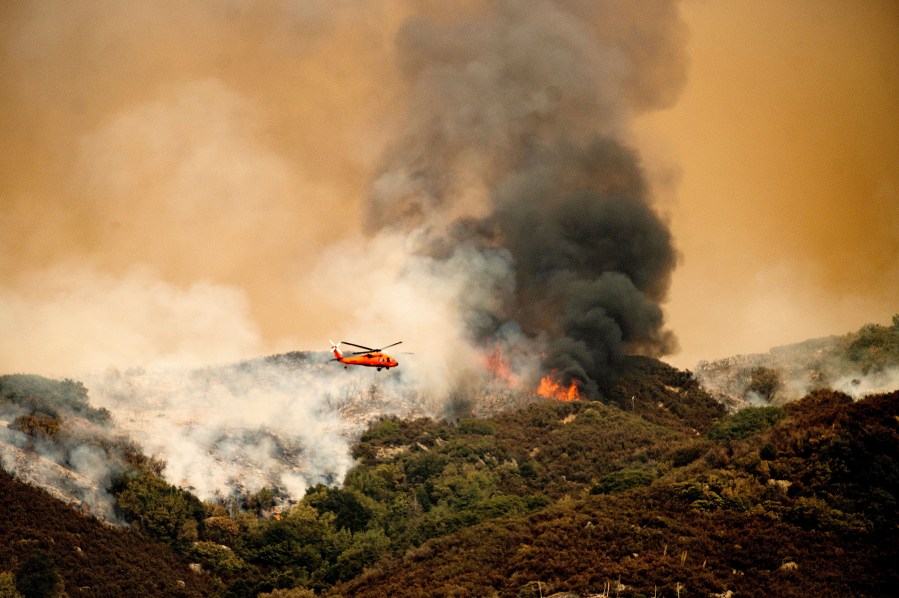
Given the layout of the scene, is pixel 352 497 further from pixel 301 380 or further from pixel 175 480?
pixel 301 380

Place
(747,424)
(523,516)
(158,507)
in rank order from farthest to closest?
(747,424) → (158,507) → (523,516)

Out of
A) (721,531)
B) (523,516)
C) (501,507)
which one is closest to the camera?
(721,531)

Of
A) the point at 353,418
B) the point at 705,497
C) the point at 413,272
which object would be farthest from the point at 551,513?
the point at 413,272

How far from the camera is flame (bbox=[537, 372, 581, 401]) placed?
104812 millimetres

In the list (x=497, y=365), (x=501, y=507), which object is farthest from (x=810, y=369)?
(x=501, y=507)

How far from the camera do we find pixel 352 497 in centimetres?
8069

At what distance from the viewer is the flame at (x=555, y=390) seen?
10481 cm

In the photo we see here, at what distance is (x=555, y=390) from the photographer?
10562 cm

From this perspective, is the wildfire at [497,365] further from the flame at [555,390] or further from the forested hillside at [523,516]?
the forested hillside at [523,516]

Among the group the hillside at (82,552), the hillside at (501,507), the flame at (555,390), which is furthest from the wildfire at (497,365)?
the hillside at (82,552)

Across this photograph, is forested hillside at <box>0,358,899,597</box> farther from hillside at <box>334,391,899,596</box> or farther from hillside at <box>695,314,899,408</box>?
hillside at <box>695,314,899,408</box>

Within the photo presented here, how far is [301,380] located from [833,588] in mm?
67691

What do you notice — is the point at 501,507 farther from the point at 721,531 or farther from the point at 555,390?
the point at 555,390

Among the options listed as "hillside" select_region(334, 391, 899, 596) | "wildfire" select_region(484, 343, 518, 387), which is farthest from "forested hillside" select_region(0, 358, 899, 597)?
"wildfire" select_region(484, 343, 518, 387)
